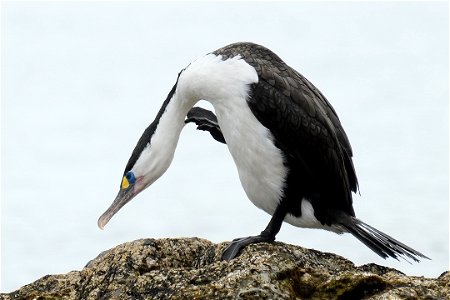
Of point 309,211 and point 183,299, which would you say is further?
point 309,211

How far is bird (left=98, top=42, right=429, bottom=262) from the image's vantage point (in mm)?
8016

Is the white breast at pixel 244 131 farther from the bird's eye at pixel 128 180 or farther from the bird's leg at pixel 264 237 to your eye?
the bird's eye at pixel 128 180

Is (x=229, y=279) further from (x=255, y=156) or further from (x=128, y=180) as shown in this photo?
(x=128, y=180)

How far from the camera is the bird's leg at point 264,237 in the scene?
7.34 m

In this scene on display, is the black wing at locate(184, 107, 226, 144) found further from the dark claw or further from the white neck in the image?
the dark claw

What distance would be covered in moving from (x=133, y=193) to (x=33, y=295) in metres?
2.39

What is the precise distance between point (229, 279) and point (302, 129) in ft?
8.69

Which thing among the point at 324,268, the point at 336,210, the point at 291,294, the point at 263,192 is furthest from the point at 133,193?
the point at 291,294

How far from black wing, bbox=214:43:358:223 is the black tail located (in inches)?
8.9

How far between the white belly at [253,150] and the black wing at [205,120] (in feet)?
2.74

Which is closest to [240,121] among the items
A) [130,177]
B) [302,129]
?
[302,129]

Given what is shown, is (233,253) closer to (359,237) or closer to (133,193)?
(359,237)

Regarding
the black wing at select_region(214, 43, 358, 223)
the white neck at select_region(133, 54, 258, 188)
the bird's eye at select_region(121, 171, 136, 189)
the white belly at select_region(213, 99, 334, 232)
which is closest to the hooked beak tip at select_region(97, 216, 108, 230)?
the bird's eye at select_region(121, 171, 136, 189)

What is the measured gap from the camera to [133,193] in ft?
29.5
